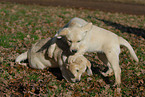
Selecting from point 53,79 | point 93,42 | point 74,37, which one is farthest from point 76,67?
point 93,42

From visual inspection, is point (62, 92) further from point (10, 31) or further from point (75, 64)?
point (10, 31)

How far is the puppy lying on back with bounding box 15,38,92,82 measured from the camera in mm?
4332

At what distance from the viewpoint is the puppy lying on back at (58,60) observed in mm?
4332

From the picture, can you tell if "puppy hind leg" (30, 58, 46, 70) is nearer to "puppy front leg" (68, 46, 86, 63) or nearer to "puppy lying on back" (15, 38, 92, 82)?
"puppy lying on back" (15, 38, 92, 82)

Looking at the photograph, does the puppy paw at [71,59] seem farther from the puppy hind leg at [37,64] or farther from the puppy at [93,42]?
the puppy hind leg at [37,64]

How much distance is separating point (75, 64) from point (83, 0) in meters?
22.5

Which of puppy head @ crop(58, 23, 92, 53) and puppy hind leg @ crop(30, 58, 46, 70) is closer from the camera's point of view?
puppy head @ crop(58, 23, 92, 53)

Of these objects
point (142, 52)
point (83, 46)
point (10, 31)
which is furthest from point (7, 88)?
point (142, 52)

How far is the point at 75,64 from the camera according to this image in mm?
4250

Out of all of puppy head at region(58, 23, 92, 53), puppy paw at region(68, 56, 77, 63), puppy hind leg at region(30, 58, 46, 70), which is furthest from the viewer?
puppy hind leg at region(30, 58, 46, 70)

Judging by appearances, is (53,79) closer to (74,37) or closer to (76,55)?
(76,55)

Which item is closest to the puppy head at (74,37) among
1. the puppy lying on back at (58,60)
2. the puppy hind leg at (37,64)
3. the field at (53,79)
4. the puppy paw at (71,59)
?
the puppy paw at (71,59)

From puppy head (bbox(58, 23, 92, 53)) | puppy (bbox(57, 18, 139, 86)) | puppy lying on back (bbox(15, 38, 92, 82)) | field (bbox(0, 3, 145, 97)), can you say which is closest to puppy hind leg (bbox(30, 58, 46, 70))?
puppy lying on back (bbox(15, 38, 92, 82))

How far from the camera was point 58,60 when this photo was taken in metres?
4.78
